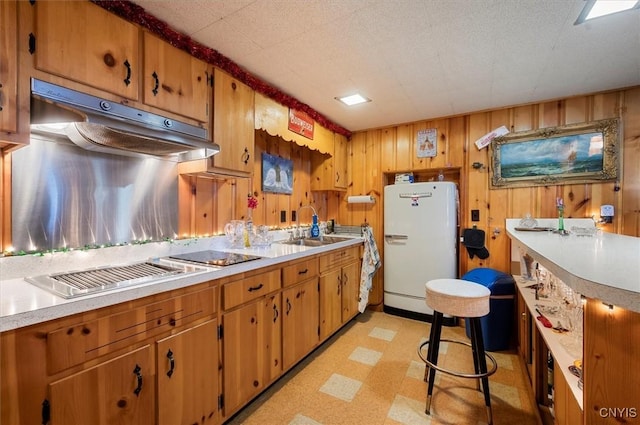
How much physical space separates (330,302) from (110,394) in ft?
5.86

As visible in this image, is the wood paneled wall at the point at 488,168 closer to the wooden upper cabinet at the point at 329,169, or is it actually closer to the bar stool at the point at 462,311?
the wooden upper cabinet at the point at 329,169

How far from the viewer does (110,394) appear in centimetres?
112

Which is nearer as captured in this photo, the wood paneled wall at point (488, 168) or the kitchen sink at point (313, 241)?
the wood paneled wall at point (488, 168)

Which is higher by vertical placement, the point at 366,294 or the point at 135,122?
the point at 135,122

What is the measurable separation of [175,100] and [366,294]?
8.58 feet

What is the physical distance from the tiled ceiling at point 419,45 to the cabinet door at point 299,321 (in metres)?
1.67

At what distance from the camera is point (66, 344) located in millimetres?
1009

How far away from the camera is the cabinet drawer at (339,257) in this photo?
2549mm

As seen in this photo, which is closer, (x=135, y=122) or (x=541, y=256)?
(x=541, y=256)

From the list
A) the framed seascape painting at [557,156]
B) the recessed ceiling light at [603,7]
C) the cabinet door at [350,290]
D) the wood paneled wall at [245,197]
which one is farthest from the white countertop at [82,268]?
the framed seascape painting at [557,156]

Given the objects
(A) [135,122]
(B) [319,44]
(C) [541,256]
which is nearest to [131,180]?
(A) [135,122]

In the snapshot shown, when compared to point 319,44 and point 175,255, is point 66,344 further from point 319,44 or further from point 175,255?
point 319,44

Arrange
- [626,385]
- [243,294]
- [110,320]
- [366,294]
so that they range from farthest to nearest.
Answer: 1. [366,294]
2. [243,294]
3. [110,320]
4. [626,385]

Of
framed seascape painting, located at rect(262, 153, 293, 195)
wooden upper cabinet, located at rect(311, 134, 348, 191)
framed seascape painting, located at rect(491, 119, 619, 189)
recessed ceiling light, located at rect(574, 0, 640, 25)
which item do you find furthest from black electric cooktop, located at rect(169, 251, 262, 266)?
framed seascape painting, located at rect(491, 119, 619, 189)
